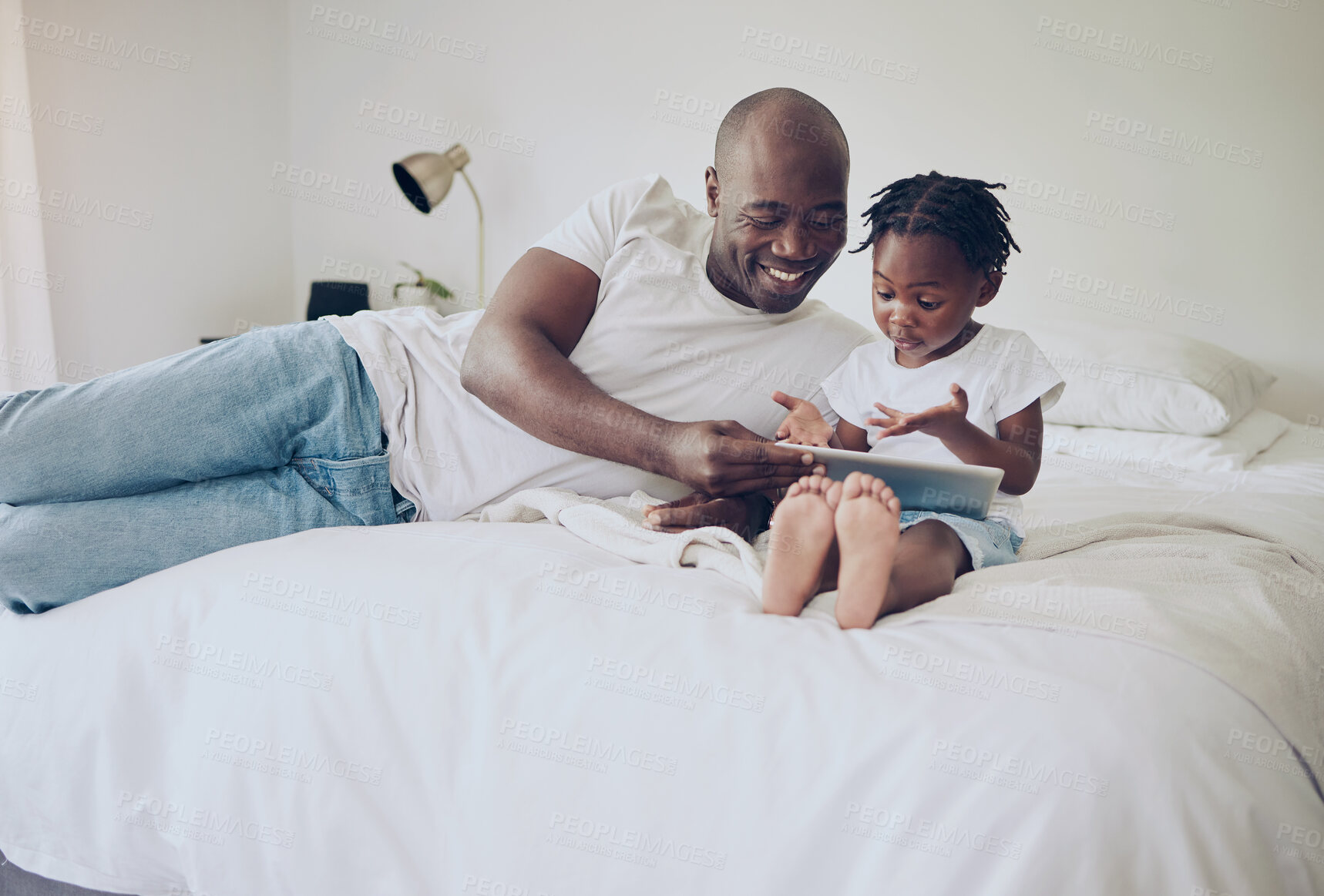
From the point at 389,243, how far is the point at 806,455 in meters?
2.88

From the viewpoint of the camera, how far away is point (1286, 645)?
0.80 meters

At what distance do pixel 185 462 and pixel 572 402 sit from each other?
0.48 m

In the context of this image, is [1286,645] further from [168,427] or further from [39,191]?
[39,191]

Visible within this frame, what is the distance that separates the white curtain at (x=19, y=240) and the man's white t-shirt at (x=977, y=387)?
259cm

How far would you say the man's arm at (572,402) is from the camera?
0.99 meters

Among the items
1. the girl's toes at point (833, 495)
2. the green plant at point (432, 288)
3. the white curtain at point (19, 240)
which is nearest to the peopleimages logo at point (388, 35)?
the green plant at point (432, 288)

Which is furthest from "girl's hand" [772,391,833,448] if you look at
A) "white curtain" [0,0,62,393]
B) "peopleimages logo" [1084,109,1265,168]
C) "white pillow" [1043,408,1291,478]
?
"white curtain" [0,0,62,393]

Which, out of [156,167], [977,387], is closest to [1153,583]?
[977,387]

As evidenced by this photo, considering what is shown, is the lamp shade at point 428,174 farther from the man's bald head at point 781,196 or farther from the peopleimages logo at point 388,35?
the man's bald head at point 781,196

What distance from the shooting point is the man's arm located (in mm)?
991

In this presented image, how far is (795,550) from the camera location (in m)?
0.82

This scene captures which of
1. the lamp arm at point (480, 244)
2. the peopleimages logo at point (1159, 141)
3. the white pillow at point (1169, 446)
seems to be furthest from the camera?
the lamp arm at point (480, 244)

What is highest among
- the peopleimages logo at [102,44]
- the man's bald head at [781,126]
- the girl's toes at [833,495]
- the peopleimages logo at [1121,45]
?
the peopleimages logo at [1121,45]

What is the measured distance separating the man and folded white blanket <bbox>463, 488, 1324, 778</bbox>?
0.26 feet
